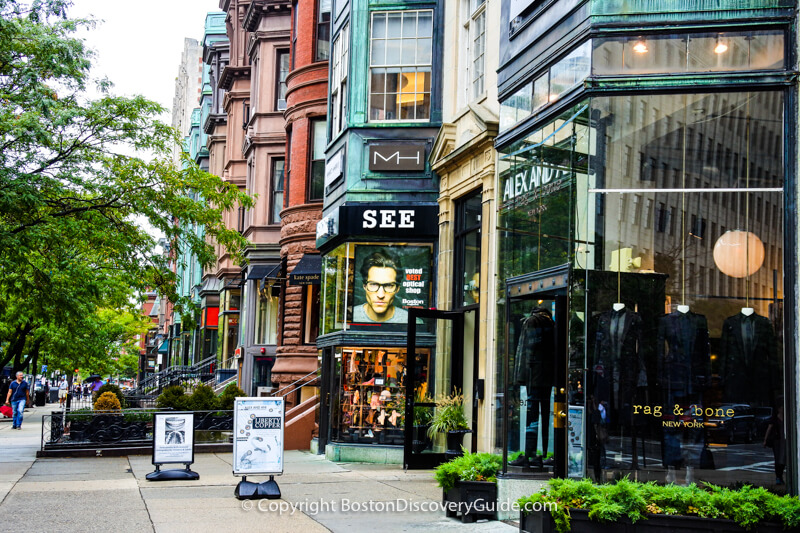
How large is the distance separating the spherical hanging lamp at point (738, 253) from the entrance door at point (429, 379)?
7201 millimetres

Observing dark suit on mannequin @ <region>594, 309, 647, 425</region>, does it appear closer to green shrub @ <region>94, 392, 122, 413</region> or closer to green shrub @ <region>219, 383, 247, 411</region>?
green shrub @ <region>219, 383, 247, 411</region>

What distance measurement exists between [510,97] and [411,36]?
6.59m

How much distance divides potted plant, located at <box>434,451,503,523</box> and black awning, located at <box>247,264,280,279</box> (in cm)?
2019

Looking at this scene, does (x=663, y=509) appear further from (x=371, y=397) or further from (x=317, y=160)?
(x=317, y=160)

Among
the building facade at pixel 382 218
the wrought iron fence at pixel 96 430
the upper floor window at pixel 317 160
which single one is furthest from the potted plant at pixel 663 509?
the upper floor window at pixel 317 160

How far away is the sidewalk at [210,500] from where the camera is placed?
35.4 feet

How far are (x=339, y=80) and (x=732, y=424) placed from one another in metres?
13.8

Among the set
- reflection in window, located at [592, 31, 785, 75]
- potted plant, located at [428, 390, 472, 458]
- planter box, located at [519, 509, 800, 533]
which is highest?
reflection in window, located at [592, 31, 785, 75]

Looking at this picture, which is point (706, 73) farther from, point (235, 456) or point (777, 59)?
point (235, 456)

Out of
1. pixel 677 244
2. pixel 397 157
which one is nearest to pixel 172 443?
pixel 397 157

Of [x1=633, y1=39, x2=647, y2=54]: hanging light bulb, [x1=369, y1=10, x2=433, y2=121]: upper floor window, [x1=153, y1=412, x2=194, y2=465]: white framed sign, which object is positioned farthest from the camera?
[x1=369, y1=10, x2=433, y2=121]: upper floor window

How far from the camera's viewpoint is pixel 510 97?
42.9ft

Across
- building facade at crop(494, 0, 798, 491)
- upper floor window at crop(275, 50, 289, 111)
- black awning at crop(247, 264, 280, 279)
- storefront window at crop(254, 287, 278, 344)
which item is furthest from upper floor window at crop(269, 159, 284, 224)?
building facade at crop(494, 0, 798, 491)

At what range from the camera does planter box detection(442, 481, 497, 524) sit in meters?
11.1
